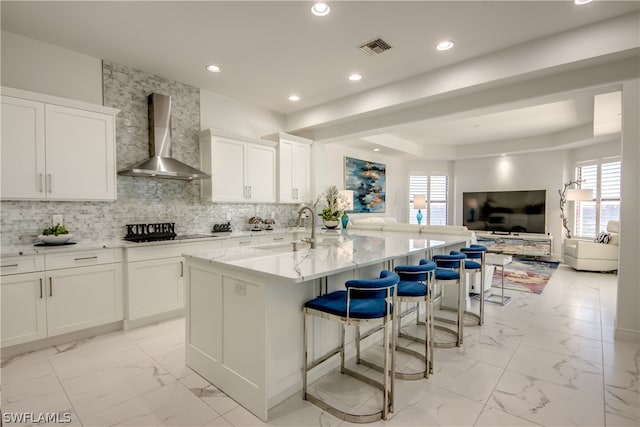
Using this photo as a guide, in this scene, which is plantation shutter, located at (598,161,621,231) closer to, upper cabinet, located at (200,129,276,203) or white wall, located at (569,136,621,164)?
A: white wall, located at (569,136,621,164)

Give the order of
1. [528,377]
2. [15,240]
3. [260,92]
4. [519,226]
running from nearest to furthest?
[528,377]
[15,240]
[260,92]
[519,226]

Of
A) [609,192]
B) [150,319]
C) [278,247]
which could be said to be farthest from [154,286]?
[609,192]

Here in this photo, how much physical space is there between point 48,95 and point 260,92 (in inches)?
98.9

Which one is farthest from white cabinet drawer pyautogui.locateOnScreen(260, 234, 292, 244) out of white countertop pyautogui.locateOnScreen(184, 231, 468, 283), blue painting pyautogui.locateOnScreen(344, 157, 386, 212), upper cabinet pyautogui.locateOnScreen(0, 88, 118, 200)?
blue painting pyautogui.locateOnScreen(344, 157, 386, 212)

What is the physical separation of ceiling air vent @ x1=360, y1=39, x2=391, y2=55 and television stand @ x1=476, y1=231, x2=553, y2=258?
6.75 m

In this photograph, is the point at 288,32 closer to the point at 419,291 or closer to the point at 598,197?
the point at 419,291

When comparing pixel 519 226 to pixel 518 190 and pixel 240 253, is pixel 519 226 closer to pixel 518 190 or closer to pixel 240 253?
pixel 518 190

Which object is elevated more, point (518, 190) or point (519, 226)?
point (518, 190)

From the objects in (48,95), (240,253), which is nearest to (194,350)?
(240,253)

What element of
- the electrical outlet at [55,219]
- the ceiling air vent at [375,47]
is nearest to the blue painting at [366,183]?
the ceiling air vent at [375,47]

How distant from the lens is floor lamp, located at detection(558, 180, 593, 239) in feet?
22.3

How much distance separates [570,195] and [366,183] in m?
4.56

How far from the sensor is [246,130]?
17.3 feet

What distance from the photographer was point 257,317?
1.97 metres
